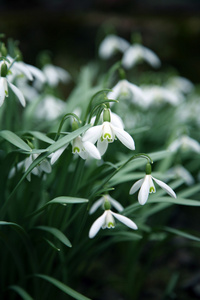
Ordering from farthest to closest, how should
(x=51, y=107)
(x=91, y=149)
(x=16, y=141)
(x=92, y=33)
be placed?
(x=92, y=33), (x=51, y=107), (x=16, y=141), (x=91, y=149)

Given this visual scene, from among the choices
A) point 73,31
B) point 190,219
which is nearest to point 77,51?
point 73,31

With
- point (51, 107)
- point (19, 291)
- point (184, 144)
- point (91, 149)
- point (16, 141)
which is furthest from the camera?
point (51, 107)

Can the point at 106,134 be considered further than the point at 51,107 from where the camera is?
No

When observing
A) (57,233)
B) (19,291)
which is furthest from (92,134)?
(19,291)

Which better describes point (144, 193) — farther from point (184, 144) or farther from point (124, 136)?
point (184, 144)

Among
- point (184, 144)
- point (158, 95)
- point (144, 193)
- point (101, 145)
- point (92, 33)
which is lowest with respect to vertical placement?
point (144, 193)

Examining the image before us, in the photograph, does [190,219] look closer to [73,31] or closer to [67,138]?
[67,138]

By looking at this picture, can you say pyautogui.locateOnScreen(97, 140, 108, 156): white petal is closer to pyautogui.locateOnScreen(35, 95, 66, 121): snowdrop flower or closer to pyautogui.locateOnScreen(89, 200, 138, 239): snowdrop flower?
pyautogui.locateOnScreen(89, 200, 138, 239): snowdrop flower
